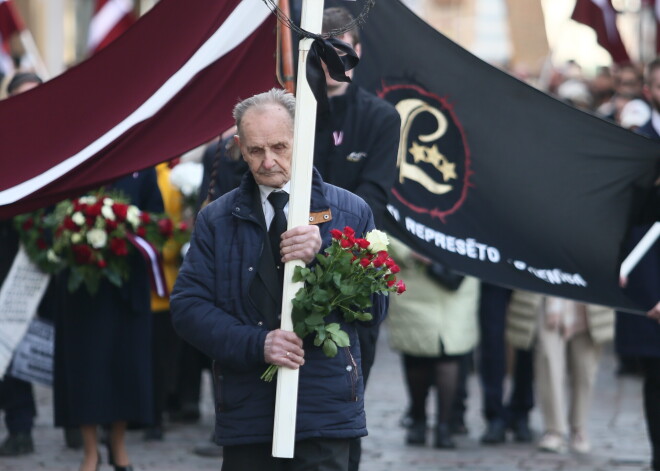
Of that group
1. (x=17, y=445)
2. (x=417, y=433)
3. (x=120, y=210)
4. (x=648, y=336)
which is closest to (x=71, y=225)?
(x=120, y=210)

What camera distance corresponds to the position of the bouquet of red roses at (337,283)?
484 cm

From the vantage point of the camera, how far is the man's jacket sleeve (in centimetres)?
495

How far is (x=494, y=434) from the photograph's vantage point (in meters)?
10.3

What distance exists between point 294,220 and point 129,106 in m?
1.43

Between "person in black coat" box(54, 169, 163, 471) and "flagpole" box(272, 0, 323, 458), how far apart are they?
358cm

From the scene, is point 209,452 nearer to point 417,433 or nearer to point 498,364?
point 417,433

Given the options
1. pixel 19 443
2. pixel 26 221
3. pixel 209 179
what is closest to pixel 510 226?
pixel 209 179

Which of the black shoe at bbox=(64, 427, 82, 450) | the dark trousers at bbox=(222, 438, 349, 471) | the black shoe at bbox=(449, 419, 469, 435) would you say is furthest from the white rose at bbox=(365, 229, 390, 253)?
the black shoe at bbox=(449, 419, 469, 435)

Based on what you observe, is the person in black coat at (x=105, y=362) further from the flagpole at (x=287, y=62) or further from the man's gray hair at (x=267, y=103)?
the man's gray hair at (x=267, y=103)

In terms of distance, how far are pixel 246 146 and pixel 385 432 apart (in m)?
5.77

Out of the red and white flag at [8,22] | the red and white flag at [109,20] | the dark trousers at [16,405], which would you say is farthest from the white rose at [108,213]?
the red and white flag at [109,20]

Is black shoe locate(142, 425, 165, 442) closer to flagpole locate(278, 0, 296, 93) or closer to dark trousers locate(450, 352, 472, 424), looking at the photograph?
dark trousers locate(450, 352, 472, 424)

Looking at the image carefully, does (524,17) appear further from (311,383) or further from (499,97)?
(311,383)

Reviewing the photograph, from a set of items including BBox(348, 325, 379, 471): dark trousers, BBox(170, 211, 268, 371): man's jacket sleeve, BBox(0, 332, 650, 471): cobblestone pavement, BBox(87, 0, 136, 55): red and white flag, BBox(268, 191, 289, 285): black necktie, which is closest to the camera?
BBox(170, 211, 268, 371): man's jacket sleeve
